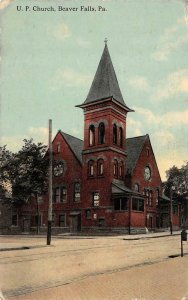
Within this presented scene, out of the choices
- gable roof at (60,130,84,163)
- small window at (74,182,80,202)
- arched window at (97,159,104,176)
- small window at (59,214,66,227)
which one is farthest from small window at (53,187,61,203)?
arched window at (97,159,104,176)

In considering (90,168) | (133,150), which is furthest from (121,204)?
(133,150)

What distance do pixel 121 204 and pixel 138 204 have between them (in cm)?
228

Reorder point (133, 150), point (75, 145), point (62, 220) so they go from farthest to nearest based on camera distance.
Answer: point (75, 145) → point (133, 150) → point (62, 220)

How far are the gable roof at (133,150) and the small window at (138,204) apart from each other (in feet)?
11.4

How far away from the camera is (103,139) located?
1567 inches

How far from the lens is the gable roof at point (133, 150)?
42819 millimetres

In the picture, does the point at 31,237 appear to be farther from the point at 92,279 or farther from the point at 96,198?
the point at 92,279

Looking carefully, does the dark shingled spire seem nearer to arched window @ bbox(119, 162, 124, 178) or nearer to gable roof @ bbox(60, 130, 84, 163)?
gable roof @ bbox(60, 130, 84, 163)

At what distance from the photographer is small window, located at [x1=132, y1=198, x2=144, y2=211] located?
1523 inches

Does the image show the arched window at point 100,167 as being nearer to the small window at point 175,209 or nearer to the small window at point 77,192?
the small window at point 77,192

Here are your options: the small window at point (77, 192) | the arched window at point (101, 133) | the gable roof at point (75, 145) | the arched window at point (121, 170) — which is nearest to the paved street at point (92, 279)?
the arched window at point (101, 133)

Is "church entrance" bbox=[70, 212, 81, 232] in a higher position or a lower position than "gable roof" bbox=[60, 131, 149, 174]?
Result: lower

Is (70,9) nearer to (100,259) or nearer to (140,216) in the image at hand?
(100,259)

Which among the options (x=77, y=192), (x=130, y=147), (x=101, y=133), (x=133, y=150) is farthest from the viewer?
(x=130, y=147)
